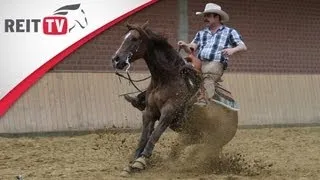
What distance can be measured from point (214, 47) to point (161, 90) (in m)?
1.07

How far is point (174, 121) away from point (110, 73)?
5.94 metres

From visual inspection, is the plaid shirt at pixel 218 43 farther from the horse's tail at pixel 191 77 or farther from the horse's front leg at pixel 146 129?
the horse's front leg at pixel 146 129

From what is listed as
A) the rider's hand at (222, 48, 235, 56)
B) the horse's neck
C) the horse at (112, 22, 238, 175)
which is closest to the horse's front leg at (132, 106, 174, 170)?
the horse at (112, 22, 238, 175)

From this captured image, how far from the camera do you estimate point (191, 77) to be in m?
7.95

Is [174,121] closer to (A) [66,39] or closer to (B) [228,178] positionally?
(B) [228,178]

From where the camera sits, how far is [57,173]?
7.67 meters

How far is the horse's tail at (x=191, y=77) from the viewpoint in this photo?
7.87 metres

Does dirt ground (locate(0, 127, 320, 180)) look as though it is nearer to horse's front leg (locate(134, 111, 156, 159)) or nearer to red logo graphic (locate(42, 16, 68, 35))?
horse's front leg (locate(134, 111, 156, 159))

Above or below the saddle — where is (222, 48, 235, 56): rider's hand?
above

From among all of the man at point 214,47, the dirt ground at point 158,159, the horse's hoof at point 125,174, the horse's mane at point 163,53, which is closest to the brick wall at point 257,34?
the dirt ground at point 158,159

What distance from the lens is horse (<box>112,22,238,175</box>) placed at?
299 inches

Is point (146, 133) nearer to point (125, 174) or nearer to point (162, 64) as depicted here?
point (125, 174)

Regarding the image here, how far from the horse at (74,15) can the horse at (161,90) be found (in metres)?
5.70

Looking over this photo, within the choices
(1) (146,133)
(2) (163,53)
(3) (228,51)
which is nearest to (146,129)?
(1) (146,133)
